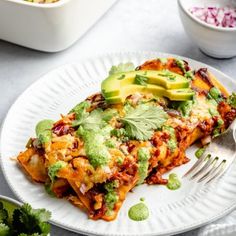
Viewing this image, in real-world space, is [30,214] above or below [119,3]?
above

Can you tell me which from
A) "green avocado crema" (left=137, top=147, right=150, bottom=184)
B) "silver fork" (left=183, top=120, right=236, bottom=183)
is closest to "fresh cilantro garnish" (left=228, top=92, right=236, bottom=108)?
"silver fork" (left=183, top=120, right=236, bottom=183)

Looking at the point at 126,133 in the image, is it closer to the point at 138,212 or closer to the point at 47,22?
the point at 138,212

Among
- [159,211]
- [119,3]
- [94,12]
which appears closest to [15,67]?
[94,12]

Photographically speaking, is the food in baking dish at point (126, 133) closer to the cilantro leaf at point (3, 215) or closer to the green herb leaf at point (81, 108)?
the green herb leaf at point (81, 108)

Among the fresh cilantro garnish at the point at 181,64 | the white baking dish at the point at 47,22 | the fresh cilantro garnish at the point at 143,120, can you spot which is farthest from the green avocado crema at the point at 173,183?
the white baking dish at the point at 47,22

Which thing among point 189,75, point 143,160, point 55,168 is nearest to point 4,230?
point 55,168

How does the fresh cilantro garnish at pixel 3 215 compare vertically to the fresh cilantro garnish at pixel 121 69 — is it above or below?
above

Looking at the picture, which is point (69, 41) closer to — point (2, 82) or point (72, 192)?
point (2, 82)
